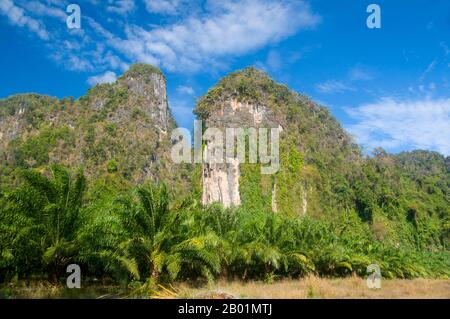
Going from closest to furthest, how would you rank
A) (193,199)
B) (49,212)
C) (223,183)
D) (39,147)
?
1. (49,212)
2. (193,199)
3. (223,183)
4. (39,147)

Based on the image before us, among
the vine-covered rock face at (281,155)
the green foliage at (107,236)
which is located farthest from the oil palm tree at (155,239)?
the vine-covered rock face at (281,155)

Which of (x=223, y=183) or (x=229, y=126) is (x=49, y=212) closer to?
(x=223, y=183)

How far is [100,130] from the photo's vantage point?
77.1 m

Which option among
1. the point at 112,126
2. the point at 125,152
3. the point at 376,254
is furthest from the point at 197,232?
the point at 112,126

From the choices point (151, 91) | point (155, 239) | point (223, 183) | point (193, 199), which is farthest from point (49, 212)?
point (151, 91)

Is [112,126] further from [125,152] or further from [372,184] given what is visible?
[372,184]

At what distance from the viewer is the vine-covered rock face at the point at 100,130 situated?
72.2 meters

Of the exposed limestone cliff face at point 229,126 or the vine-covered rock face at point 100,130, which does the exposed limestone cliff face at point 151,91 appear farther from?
the exposed limestone cliff face at point 229,126

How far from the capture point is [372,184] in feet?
189

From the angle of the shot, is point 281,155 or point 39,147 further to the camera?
point 39,147

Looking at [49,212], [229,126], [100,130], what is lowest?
[49,212]

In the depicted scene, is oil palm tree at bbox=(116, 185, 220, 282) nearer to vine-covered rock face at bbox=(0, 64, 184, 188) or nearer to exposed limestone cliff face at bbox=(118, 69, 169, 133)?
vine-covered rock face at bbox=(0, 64, 184, 188)

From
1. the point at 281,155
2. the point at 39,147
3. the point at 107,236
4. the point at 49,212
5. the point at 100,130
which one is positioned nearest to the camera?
the point at 49,212
